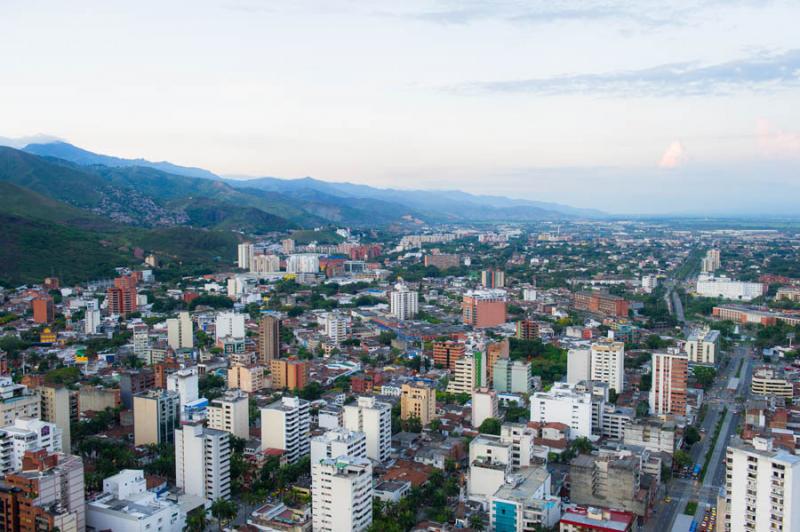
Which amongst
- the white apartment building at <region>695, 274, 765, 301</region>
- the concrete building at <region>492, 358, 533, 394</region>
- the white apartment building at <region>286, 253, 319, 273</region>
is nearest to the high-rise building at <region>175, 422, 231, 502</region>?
the concrete building at <region>492, 358, 533, 394</region>

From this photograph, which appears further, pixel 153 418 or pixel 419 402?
pixel 419 402

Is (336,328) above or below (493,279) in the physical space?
below

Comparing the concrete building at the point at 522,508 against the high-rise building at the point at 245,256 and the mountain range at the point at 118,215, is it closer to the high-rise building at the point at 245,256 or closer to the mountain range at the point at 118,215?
the mountain range at the point at 118,215

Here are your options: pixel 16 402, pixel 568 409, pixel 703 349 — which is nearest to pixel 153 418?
pixel 16 402

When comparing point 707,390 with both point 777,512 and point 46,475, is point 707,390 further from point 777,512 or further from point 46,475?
point 46,475

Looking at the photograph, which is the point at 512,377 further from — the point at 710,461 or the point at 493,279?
the point at 493,279
